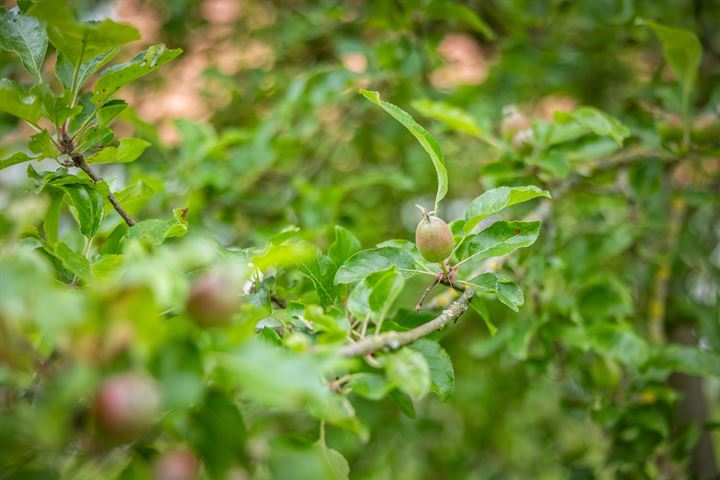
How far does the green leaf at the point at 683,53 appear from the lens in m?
1.03

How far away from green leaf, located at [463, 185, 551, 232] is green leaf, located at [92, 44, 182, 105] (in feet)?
1.22

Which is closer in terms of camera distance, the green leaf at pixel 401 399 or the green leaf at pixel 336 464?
the green leaf at pixel 336 464

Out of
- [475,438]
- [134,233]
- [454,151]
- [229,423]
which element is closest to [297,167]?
[454,151]

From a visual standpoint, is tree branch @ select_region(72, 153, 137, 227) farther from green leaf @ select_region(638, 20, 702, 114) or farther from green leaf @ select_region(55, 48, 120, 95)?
green leaf @ select_region(638, 20, 702, 114)

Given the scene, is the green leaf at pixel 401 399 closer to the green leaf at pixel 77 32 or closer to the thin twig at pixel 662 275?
the green leaf at pixel 77 32

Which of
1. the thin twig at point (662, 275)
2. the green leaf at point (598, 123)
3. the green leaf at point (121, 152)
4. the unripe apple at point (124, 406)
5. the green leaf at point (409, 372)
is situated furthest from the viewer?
the thin twig at point (662, 275)

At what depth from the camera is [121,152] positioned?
2.40 ft

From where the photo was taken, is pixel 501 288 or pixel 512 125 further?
pixel 512 125

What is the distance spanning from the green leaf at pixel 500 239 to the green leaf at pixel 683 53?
58 centimetres

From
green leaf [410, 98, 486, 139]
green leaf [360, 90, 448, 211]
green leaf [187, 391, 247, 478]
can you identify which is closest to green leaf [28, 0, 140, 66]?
green leaf [360, 90, 448, 211]

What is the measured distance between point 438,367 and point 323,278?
0.16 metres

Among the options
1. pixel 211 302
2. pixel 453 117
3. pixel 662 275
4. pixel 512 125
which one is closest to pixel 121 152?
pixel 211 302

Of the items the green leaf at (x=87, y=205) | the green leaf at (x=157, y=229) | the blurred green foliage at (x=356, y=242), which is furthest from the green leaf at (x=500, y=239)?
the green leaf at (x=87, y=205)

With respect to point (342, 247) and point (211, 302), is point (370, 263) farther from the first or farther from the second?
point (211, 302)
